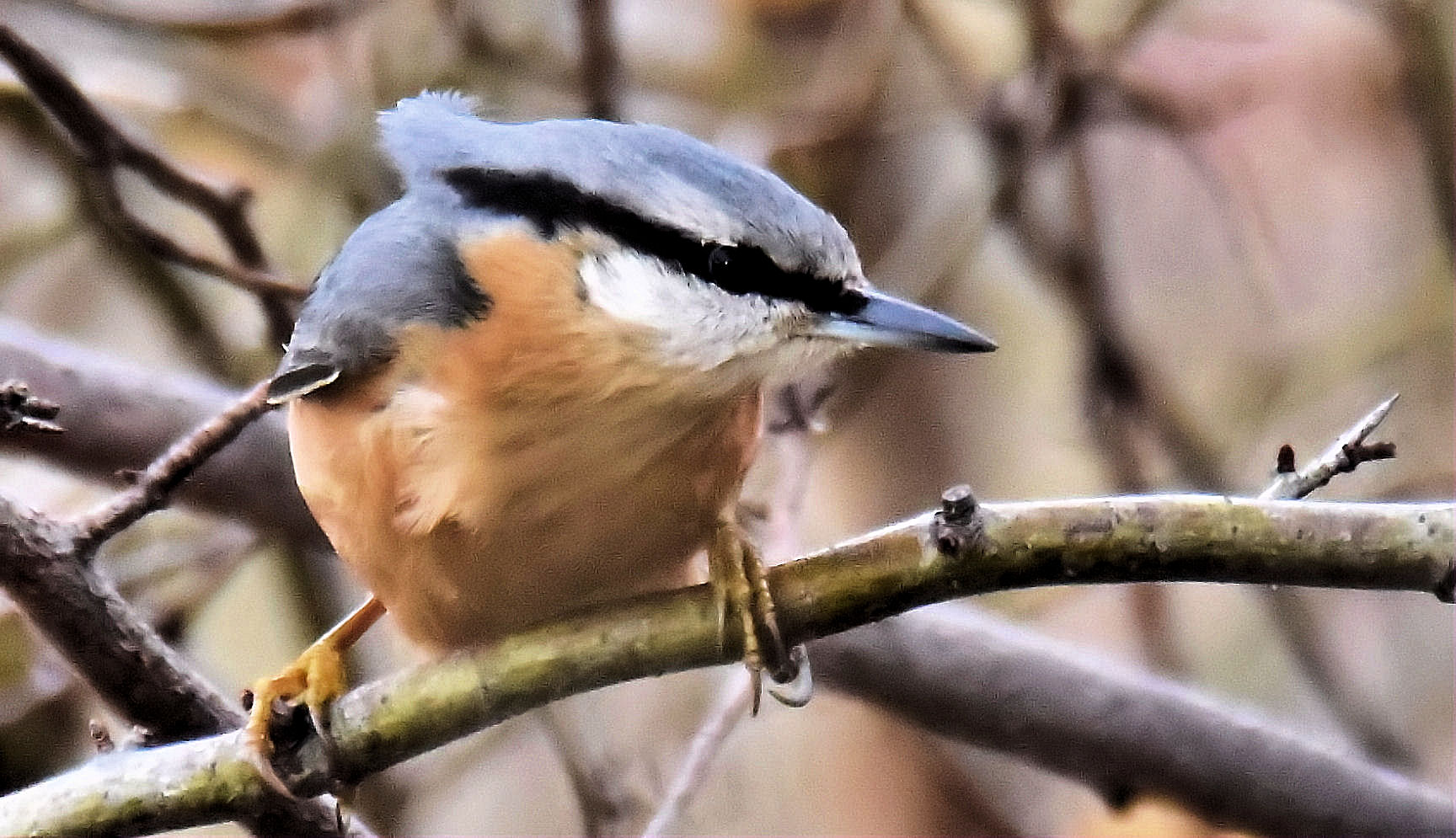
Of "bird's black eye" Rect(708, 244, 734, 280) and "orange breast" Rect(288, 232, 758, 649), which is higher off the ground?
"bird's black eye" Rect(708, 244, 734, 280)

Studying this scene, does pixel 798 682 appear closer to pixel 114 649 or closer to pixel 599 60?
pixel 114 649

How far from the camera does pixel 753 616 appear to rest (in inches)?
28.2

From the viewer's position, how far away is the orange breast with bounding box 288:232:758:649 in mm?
733

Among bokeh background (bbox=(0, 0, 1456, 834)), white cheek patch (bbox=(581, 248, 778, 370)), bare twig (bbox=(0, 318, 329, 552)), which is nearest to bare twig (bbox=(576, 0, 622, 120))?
bokeh background (bbox=(0, 0, 1456, 834))

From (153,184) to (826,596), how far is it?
71 centimetres

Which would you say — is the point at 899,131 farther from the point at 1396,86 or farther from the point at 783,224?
the point at 783,224

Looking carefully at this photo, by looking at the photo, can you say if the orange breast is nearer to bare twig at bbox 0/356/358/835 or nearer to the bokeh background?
bare twig at bbox 0/356/358/835

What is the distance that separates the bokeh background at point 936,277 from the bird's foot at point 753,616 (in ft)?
1.24

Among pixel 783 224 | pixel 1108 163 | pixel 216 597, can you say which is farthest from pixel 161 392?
pixel 1108 163

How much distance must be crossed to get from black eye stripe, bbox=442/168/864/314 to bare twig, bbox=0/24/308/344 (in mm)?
331

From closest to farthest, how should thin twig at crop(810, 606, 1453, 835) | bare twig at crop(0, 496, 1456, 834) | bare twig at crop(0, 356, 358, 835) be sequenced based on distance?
1. bare twig at crop(0, 496, 1456, 834)
2. bare twig at crop(0, 356, 358, 835)
3. thin twig at crop(810, 606, 1453, 835)

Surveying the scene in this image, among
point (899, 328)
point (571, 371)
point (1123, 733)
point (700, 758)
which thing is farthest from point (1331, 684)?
point (571, 371)

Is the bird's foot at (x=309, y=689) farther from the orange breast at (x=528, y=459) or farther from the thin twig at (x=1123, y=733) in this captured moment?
the thin twig at (x=1123, y=733)

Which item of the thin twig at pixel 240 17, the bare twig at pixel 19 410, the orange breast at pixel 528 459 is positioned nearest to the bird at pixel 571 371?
the orange breast at pixel 528 459
